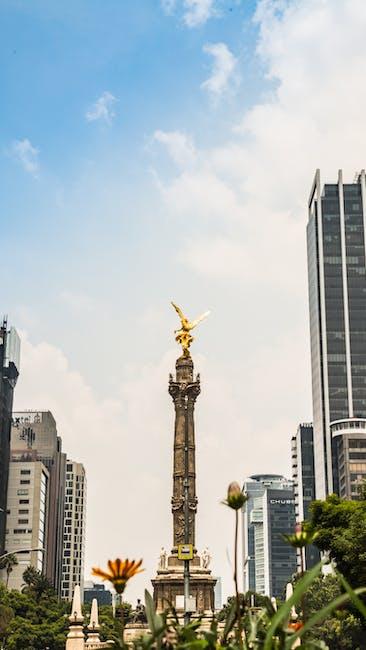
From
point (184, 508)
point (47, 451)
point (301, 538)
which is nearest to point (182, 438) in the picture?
point (184, 508)

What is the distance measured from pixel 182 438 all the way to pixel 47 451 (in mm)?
101990

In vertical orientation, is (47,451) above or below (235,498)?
above

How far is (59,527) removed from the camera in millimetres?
194750

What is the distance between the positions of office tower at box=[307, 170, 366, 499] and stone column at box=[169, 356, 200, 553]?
Answer: 6753 centimetres

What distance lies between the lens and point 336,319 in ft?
547

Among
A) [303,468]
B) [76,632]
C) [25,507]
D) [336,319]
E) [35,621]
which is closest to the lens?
[76,632]

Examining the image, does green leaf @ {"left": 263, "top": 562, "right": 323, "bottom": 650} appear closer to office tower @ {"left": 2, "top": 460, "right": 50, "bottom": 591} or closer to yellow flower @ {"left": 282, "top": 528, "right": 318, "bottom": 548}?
yellow flower @ {"left": 282, "top": 528, "right": 318, "bottom": 548}

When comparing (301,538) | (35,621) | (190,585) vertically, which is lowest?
(35,621)

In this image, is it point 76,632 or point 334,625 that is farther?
point 334,625

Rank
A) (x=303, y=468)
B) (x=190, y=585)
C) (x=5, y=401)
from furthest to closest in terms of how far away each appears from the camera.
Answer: (x=303, y=468)
(x=5, y=401)
(x=190, y=585)

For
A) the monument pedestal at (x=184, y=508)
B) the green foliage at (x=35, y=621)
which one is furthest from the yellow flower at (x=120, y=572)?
the green foliage at (x=35, y=621)

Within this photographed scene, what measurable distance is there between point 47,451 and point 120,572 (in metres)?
177

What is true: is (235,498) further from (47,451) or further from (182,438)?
(47,451)

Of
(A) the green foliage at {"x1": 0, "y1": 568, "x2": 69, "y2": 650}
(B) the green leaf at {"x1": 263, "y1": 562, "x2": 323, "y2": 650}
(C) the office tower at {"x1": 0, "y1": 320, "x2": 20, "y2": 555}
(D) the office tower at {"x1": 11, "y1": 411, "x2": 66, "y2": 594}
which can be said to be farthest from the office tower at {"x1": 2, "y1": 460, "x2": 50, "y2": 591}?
(B) the green leaf at {"x1": 263, "y1": 562, "x2": 323, "y2": 650}
